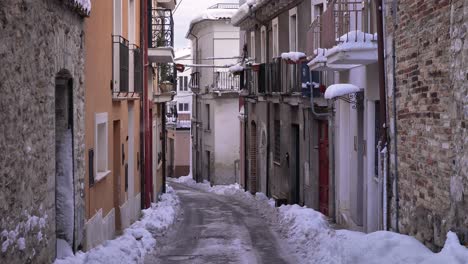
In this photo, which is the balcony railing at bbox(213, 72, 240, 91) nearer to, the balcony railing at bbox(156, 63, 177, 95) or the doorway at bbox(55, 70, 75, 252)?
the balcony railing at bbox(156, 63, 177, 95)

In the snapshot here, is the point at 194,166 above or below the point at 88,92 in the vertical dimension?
below

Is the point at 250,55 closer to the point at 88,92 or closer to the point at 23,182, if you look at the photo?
the point at 88,92

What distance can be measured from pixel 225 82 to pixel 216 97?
0.92 meters

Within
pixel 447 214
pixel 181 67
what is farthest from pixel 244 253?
pixel 181 67

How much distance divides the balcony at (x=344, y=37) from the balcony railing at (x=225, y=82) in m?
18.4

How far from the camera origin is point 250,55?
2734cm

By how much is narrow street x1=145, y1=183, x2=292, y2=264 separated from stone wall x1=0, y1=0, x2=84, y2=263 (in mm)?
3871

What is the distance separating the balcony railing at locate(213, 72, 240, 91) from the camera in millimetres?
33531

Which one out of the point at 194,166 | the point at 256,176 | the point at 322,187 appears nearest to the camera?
the point at 322,187

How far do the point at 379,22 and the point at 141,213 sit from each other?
903 centimetres

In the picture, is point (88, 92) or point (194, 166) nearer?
point (88, 92)

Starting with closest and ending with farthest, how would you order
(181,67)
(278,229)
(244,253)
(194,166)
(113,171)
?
(244,253), (113,171), (278,229), (181,67), (194,166)

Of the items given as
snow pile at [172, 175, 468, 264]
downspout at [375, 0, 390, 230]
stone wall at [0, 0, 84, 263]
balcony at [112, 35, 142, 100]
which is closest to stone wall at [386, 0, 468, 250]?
downspout at [375, 0, 390, 230]

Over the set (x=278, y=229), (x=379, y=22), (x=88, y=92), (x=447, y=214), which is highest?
(x=379, y=22)
